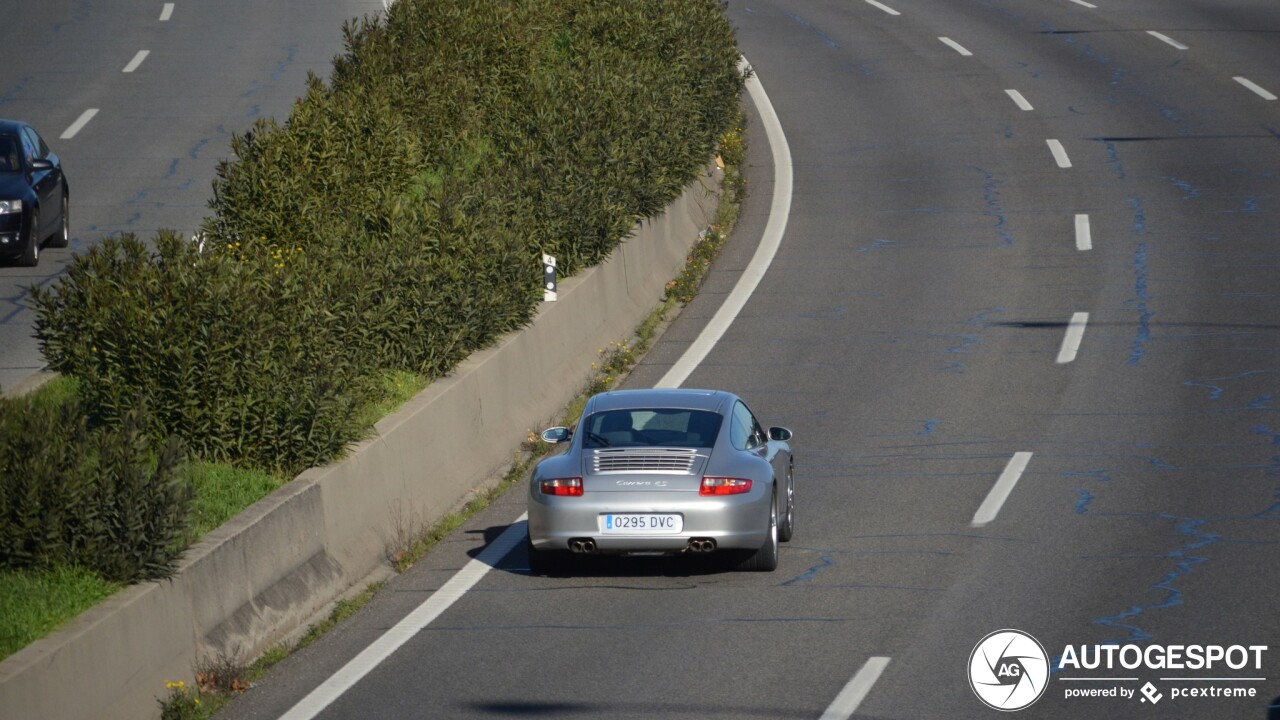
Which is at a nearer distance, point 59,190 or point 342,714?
point 342,714

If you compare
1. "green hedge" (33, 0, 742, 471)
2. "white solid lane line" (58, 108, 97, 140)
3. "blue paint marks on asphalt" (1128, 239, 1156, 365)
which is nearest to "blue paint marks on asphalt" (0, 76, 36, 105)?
"white solid lane line" (58, 108, 97, 140)

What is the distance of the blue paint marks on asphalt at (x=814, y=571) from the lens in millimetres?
11641

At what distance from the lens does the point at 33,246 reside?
70.7ft

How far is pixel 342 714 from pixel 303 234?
328 inches

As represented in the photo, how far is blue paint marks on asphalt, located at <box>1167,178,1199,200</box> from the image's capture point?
87.5 ft

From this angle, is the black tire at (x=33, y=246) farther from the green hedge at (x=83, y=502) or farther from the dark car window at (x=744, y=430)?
the green hedge at (x=83, y=502)

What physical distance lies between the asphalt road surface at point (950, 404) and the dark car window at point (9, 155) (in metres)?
1.55

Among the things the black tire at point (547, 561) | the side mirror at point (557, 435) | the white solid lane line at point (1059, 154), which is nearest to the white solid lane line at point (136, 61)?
the white solid lane line at point (1059, 154)

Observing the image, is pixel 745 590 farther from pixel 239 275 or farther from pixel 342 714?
pixel 239 275

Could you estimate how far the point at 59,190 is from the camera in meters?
22.5

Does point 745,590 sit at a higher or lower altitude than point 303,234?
lower

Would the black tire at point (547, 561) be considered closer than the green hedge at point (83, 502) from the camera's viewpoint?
No

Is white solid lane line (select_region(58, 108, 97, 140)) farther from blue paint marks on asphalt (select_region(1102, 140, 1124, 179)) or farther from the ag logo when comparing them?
the ag logo

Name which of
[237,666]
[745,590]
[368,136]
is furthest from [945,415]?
[237,666]
